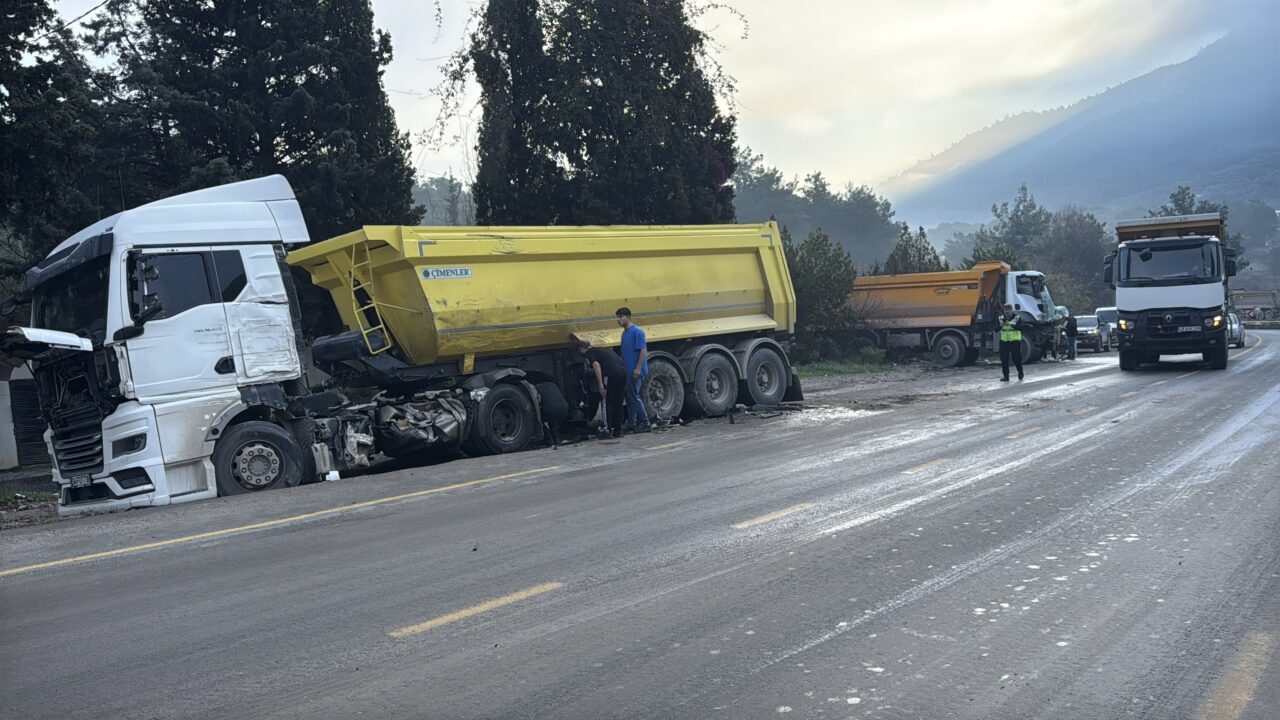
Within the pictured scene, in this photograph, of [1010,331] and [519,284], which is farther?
[1010,331]

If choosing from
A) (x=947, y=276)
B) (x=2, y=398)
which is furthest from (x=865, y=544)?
(x=947, y=276)

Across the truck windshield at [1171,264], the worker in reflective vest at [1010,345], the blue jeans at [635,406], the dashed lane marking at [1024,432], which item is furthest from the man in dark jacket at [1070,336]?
the blue jeans at [635,406]

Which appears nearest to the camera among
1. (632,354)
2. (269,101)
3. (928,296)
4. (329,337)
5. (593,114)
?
(329,337)

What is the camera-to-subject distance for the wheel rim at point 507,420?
40.2 feet

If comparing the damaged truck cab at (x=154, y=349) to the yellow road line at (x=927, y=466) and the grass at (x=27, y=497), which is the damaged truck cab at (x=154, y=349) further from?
the yellow road line at (x=927, y=466)

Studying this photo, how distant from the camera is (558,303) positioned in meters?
12.9

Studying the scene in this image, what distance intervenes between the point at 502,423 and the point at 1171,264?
600 inches

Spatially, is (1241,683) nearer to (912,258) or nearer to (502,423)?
(502,423)

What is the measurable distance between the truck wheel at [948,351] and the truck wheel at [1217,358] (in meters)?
6.75

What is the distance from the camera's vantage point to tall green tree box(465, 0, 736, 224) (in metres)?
22.2

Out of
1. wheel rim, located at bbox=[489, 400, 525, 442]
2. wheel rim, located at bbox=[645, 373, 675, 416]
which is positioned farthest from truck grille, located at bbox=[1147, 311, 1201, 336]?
wheel rim, located at bbox=[489, 400, 525, 442]

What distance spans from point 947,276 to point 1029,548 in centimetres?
2206

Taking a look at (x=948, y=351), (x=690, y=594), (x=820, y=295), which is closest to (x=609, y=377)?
(x=690, y=594)

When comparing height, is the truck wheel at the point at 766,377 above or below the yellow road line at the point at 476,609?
above
